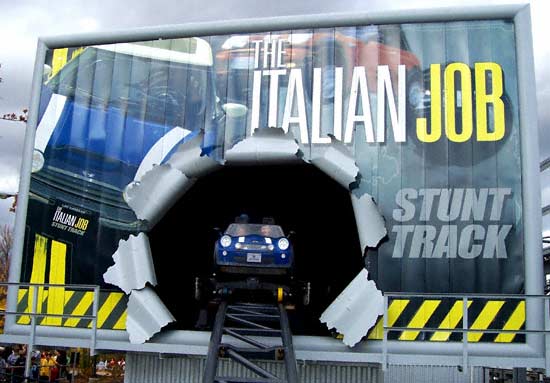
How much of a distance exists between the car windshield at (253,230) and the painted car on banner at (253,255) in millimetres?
108

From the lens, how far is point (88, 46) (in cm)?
1273

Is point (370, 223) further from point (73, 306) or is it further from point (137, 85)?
point (73, 306)

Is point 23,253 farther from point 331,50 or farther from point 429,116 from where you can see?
point 429,116

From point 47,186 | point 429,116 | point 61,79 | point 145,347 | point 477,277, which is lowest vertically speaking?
point 145,347

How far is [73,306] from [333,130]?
576 centimetres

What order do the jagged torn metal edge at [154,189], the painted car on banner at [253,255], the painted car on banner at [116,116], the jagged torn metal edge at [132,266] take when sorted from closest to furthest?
the jagged torn metal edge at [132,266], the jagged torn metal edge at [154,189], the painted car on banner at [116,116], the painted car on banner at [253,255]

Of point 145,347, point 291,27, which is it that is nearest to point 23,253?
point 145,347

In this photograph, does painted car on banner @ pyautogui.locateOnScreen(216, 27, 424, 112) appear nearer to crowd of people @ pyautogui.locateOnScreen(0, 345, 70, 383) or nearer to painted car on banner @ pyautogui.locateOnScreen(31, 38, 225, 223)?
painted car on banner @ pyautogui.locateOnScreen(31, 38, 225, 223)

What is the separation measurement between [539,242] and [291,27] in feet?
18.5

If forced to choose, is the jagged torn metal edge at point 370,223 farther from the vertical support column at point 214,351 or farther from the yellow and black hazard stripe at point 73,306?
the yellow and black hazard stripe at point 73,306

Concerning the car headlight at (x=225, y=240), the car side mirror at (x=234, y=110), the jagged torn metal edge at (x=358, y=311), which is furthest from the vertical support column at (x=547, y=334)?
the car side mirror at (x=234, y=110)

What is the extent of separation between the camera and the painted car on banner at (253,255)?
12.2 m

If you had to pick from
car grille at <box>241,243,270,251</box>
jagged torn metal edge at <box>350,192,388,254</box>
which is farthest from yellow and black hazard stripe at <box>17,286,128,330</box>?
jagged torn metal edge at <box>350,192,388,254</box>

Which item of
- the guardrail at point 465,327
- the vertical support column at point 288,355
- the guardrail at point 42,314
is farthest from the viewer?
the guardrail at point 42,314
